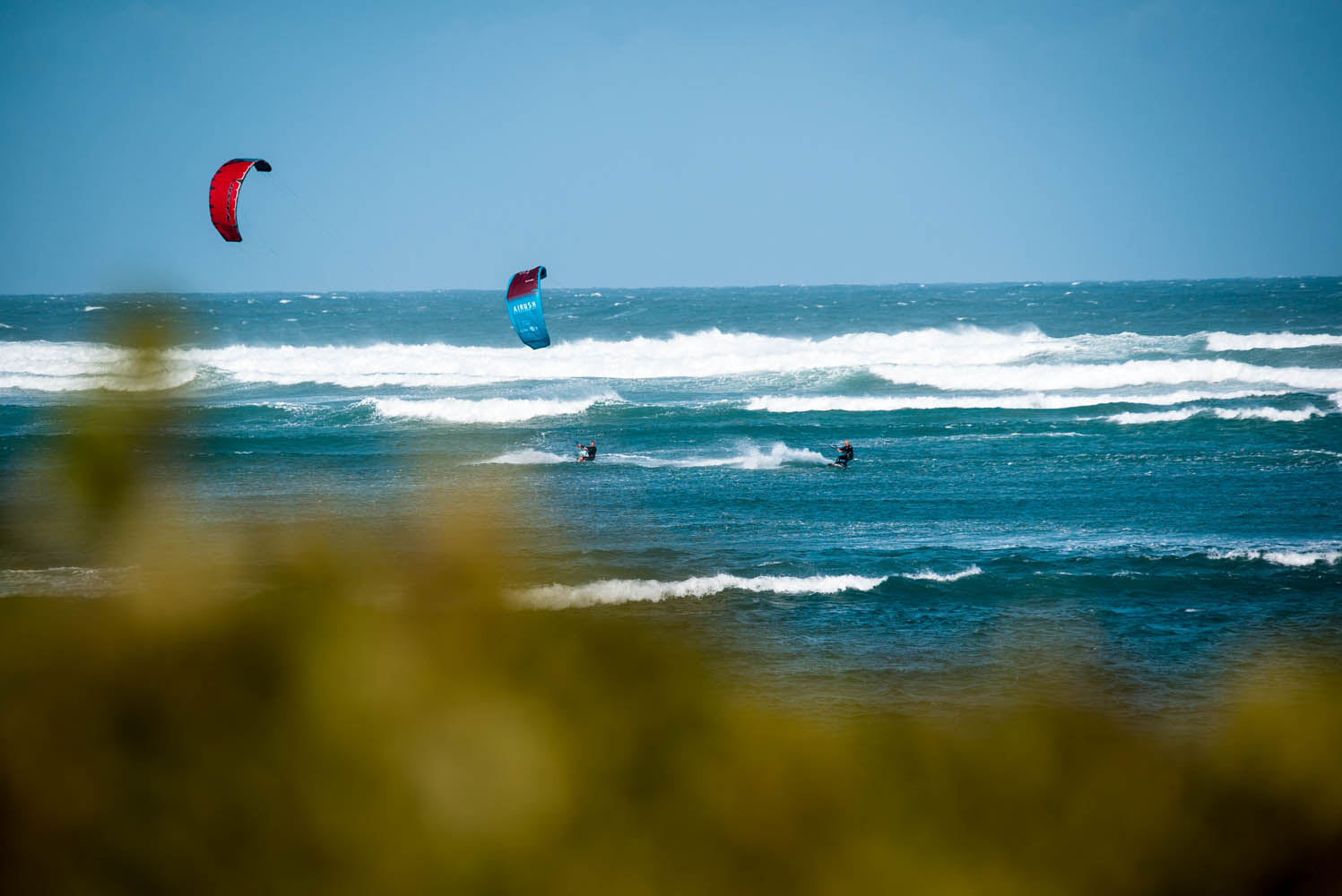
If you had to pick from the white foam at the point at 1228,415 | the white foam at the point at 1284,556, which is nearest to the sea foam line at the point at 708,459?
the white foam at the point at 1228,415

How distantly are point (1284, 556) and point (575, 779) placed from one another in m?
11.5

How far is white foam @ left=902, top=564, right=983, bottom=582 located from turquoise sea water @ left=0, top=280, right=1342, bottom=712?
9 centimetres

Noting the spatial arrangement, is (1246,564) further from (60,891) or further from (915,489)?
(60,891)

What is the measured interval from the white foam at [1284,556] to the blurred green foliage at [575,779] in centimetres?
406

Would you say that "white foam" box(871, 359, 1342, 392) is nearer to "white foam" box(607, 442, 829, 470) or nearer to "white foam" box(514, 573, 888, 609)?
"white foam" box(607, 442, 829, 470)

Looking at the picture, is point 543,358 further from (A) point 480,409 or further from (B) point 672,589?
(B) point 672,589

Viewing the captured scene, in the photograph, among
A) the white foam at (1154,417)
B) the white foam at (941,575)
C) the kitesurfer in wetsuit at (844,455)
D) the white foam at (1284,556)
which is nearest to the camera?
the white foam at (941,575)

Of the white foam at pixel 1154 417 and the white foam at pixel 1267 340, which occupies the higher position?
the white foam at pixel 1267 340

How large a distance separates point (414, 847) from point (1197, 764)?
6658mm

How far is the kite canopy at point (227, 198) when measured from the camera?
16562 mm

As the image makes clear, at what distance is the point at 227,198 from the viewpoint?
1653 centimetres

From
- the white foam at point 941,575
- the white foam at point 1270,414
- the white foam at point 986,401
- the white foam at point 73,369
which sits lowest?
the white foam at point 941,575

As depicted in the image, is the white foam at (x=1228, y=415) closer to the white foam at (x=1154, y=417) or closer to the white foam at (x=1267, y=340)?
the white foam at (x=1154, y=417)

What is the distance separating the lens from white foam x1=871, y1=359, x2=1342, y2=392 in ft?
112
